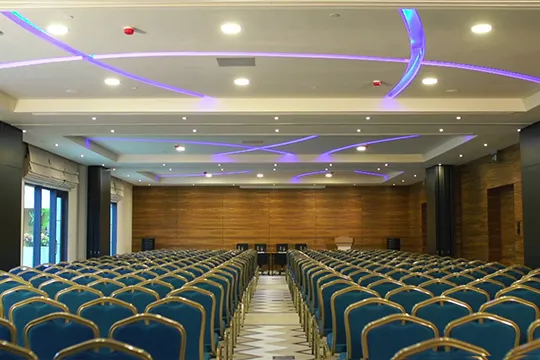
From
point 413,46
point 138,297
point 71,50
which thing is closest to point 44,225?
point 71,50

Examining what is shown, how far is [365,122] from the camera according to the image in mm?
13227

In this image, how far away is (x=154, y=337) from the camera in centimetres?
418

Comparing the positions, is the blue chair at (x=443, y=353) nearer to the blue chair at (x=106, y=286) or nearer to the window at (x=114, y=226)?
the blue chair at (x=106, y=286)

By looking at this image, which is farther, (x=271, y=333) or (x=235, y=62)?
(x=271, y=333)

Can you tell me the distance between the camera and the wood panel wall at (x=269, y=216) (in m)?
30.3

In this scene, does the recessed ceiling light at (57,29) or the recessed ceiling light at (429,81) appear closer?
the recessed ceiling light at (57,29)

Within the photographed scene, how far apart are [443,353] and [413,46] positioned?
6108 mm

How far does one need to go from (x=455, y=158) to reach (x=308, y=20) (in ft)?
43.3

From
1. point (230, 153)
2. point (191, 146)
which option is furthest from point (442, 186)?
point (191, 146)

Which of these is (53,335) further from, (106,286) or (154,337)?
(106,286)

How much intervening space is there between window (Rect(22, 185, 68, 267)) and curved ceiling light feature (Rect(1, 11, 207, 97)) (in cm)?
911

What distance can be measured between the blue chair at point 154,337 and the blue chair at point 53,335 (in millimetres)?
238

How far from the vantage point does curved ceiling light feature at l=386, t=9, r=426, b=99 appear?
748 centimetres

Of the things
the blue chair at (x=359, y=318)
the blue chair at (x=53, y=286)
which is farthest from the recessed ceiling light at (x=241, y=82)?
the blue chair at (x=359, y=318)
